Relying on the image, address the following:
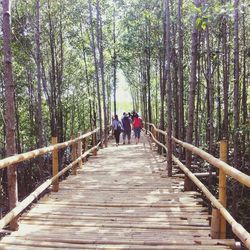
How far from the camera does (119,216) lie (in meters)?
5.49

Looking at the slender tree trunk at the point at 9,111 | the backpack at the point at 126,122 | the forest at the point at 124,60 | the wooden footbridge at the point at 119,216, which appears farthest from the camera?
the backpack at the point at 126,122

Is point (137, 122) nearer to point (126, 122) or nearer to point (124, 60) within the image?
→ point (126, 122)

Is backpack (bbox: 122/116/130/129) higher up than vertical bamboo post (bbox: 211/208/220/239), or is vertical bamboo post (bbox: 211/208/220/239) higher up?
backpack (bbox: 122/116/130/129)

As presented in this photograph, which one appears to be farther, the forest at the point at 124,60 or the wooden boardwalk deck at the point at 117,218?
the forest at the point at 124,60

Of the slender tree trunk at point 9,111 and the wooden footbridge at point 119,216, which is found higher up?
the slender tree trunk at point 9,111

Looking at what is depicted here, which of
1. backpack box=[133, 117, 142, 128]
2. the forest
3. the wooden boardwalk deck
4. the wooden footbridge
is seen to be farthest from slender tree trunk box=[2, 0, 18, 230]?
backpack box=[133, 117, 142, 128]

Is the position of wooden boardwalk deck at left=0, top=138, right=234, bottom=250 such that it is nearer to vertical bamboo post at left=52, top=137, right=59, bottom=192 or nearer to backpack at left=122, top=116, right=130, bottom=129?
vertical bamboo post at left=52, top=137, right=59, bottom=192

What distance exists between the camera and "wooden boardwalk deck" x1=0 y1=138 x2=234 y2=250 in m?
4.34

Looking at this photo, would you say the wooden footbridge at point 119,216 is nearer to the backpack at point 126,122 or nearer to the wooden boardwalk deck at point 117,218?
the wooden boardwalk deck at point 117,218

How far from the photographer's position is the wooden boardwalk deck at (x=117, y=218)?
4.34 metres

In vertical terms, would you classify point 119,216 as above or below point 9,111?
below

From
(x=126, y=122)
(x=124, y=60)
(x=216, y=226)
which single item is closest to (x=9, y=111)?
(x=216, y=226)

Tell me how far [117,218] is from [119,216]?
0.10m

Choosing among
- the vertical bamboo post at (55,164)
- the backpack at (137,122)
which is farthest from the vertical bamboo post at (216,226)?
the backpack at (137,122)
